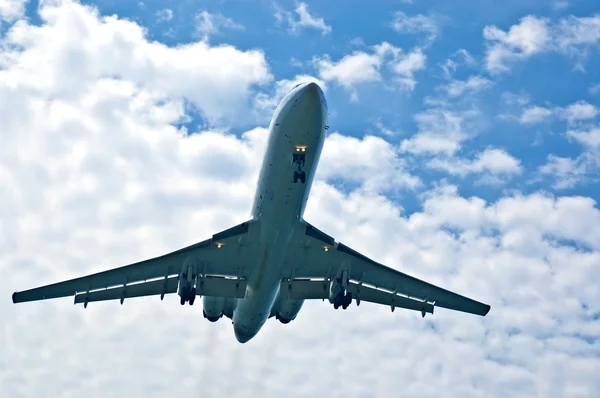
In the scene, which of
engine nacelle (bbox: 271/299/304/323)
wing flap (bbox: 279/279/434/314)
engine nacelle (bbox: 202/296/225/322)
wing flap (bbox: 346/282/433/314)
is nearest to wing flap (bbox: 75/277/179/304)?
engine nacelle (bbox: 202/296/225/322)

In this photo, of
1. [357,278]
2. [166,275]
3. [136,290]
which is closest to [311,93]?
[357,278]

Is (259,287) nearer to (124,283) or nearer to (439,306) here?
(124,283)

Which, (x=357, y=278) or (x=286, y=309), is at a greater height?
(x=357, y=278)

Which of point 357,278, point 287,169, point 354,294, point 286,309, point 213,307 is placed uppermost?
point 287,169

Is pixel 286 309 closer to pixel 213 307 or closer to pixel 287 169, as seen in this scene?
pixel 213 307

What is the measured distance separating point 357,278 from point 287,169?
11560 mm

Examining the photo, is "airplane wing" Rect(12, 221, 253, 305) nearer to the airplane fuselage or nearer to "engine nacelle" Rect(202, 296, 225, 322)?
"engine nacelle" Rect(202, 296, 225, 322)

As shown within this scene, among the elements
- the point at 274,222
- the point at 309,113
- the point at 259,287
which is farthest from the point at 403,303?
the point at 309,113

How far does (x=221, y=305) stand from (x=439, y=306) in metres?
13.1

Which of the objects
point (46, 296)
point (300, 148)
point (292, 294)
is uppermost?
point (300, 148)

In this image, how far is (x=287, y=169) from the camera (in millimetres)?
36812

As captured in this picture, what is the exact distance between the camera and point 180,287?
43.0 meters

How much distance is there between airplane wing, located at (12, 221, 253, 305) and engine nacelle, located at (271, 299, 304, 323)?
3.36 metres

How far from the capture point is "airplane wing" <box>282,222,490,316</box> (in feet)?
141
